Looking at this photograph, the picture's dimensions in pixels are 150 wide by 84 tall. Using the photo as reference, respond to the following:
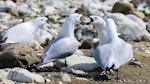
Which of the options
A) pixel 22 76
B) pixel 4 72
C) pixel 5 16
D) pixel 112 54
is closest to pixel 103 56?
pixel 112 54

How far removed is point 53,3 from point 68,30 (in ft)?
45.9

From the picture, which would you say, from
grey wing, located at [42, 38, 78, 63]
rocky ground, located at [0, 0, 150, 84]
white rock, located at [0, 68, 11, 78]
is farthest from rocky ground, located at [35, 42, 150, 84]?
white rock, located at [0, 68, 11, 78]

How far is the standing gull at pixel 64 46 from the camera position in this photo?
8672 millimetres

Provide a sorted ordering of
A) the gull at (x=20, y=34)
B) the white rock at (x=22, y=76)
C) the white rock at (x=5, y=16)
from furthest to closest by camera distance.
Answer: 1. the white rock at (x=5, y=16)
2. the gull at (x=20, y=34)
3. the white rock at (x=22, y=76)

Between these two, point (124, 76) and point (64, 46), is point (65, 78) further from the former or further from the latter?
point (124, 76)

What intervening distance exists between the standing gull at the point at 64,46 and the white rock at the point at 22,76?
511mm

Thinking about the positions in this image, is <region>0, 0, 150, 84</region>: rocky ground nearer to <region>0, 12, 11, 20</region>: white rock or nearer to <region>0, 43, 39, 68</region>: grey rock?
<region>0, 43, 39, 68</region>: grey rock

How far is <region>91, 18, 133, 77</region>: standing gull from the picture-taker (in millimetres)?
8148

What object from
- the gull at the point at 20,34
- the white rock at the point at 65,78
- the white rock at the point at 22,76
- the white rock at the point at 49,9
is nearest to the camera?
the white rock at the point at 22,76

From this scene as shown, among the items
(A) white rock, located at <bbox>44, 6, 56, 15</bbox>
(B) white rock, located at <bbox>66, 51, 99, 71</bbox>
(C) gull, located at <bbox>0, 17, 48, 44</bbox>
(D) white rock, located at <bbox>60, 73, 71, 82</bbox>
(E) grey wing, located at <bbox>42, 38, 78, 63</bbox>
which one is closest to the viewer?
(D) white rock, located at <bbox>60, 73, 71, 82</bbox>

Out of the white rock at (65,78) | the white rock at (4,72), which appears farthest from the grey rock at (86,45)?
the white rock at (4,72)

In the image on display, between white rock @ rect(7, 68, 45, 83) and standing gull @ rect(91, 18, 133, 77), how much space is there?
3.41ft

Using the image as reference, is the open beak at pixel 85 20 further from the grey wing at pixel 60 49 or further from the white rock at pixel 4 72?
the white rock at pixel 4 72

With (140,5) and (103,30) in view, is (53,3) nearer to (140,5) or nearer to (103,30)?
(140,5)
